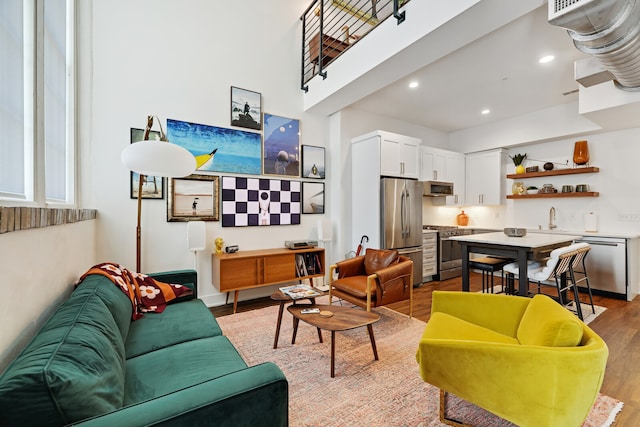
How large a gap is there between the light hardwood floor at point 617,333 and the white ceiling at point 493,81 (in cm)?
305

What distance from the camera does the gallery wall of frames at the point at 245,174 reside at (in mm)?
3486

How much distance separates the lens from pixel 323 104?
414 centimetres

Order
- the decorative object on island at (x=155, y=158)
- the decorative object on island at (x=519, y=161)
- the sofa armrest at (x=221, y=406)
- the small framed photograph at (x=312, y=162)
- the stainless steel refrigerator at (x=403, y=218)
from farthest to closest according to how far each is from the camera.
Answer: the decorative object on island at (x=519, y=161) → the small framed photograph at (x=312, y=162) → the stainless steel refrigerator at (x=403, y=218) → the decorative object on island at (x=155, y=158) → the sofa armrest at (x=221, y=406)

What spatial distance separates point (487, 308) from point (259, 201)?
3022 mm

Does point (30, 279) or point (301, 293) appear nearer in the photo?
point (30, 279)

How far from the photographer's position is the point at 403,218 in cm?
449

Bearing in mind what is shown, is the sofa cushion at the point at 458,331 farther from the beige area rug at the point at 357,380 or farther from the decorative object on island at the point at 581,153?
the decorative object on island at the point at 581,153

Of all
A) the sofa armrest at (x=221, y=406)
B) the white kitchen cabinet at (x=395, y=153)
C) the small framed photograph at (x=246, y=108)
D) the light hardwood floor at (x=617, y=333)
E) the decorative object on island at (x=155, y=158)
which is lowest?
the light hardwood floor at (x=617, y=333)

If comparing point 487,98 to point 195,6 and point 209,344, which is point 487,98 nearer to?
point 195,6

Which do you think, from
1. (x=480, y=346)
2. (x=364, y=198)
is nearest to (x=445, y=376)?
(x=480, y=346)

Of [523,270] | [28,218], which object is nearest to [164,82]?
[28,218]

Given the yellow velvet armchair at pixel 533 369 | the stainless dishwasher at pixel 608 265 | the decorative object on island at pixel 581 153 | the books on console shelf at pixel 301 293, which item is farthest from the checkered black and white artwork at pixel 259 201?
the decorative object on island at pixel 581 153

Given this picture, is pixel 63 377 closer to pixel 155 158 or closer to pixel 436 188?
pixel 155 158

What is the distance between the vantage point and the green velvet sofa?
776 mm
